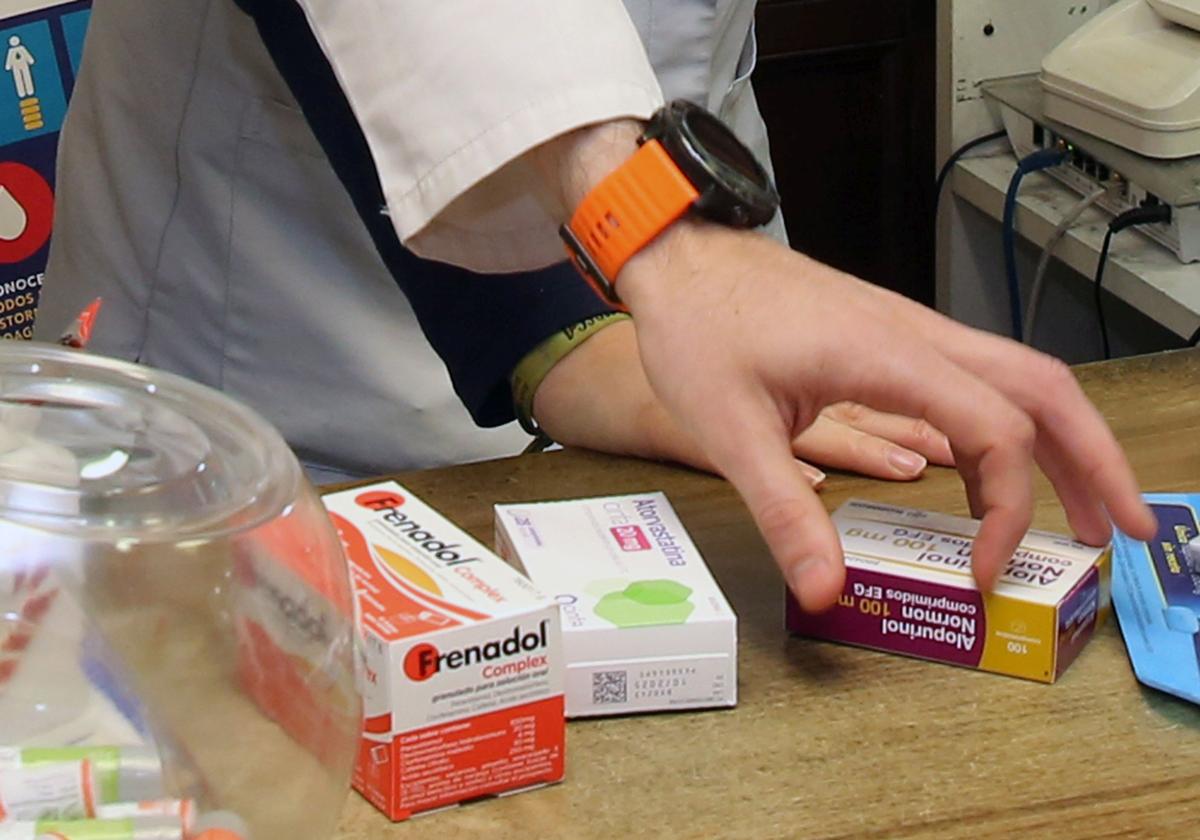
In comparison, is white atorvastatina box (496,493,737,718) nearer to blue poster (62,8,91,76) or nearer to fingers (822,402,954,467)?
fingers (822,402,954,467)

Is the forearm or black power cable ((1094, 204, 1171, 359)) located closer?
the forearm

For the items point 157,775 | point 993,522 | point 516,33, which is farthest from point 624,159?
point 157,775

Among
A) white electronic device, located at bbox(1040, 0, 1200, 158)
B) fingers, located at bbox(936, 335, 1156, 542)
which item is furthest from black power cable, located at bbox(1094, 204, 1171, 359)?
fingers, located at bbox(936, 335, 1156, 542)

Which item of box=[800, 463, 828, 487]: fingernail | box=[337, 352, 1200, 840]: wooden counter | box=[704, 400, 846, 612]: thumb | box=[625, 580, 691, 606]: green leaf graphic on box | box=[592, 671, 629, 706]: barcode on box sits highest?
box=[704, 400, 846, 612]: thumb

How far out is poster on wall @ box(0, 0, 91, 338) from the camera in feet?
4.77

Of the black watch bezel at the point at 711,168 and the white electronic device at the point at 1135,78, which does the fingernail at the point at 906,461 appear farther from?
the white electronic device at the point at 1135,78

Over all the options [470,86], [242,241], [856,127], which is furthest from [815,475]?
[856,127]

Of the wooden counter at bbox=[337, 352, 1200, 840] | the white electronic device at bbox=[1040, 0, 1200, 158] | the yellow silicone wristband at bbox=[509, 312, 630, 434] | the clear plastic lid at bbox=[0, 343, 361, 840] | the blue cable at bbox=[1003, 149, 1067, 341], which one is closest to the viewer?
the clear plastic lid at bbox=[0, 343, 361, 840]

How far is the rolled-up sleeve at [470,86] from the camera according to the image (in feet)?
1.96

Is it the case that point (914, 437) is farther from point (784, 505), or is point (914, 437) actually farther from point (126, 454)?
point (126, 454)

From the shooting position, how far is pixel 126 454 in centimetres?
43

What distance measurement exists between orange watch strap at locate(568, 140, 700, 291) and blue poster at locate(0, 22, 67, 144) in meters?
1.00

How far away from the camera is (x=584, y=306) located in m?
0.85

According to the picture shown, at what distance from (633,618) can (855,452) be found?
23cm
